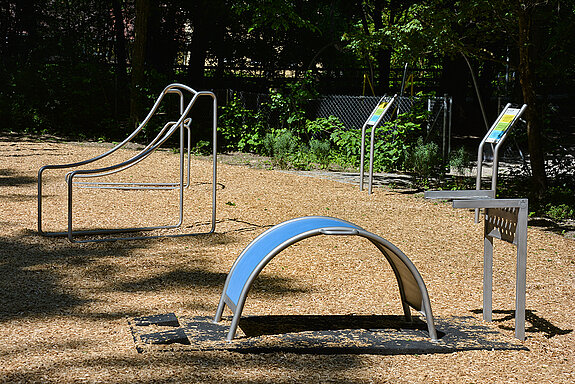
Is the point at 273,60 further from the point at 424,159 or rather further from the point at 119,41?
the point at 424,159

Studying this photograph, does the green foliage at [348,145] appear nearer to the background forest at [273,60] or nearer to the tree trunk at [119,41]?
the background forest at [273,60]

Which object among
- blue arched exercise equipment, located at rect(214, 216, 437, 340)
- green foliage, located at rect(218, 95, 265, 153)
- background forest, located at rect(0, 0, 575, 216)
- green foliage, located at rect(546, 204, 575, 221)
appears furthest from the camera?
green foliage, located at rect(218, 95, 265, 153)

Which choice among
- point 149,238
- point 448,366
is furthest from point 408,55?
point 448,366

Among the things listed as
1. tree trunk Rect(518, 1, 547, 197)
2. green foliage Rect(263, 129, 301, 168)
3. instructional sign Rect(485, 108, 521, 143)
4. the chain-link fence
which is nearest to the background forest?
tree trunk Rect(518, 1, 547, 197)

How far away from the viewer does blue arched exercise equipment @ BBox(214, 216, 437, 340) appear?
Result: 11.5 feet

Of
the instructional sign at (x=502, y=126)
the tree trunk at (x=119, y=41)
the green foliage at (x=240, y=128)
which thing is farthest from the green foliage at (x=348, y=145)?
the tree trunk at (x=119, y=41)

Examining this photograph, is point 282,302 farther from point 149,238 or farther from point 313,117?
point 313,117

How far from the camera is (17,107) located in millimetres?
16438

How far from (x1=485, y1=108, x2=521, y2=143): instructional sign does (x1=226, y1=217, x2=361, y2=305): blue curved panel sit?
3.86m

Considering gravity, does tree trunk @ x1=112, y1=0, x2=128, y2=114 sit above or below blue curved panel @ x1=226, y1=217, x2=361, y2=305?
above

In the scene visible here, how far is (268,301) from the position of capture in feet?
14.8

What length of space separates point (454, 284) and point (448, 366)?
1.70 meters

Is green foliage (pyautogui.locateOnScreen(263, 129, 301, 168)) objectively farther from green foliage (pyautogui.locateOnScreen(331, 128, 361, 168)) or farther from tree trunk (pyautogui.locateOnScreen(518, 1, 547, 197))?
tree trunk (pyautogui.locateOnScreen(518, 1, 547, 197))

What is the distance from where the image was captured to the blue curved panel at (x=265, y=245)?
3604 millimetres
